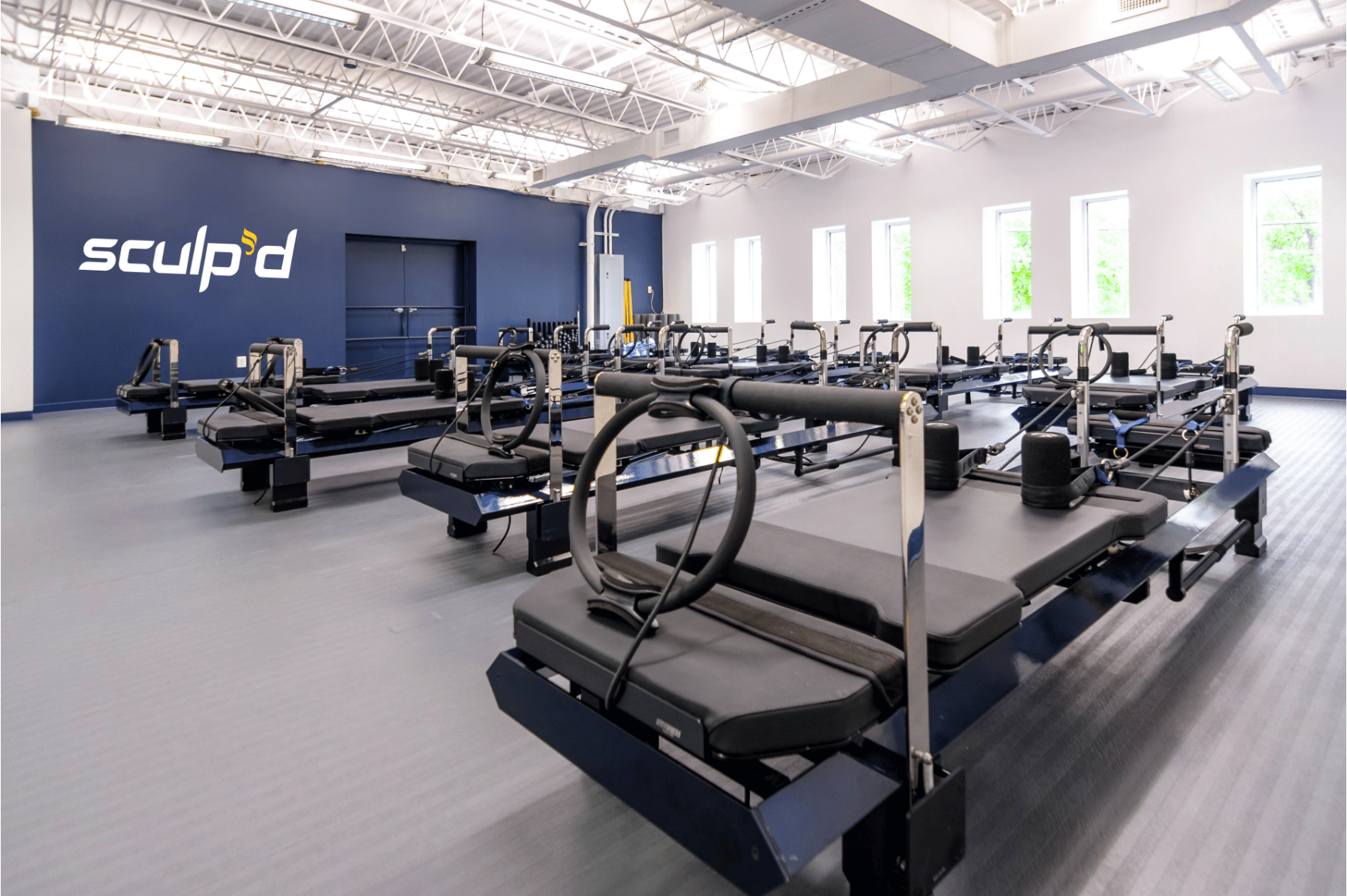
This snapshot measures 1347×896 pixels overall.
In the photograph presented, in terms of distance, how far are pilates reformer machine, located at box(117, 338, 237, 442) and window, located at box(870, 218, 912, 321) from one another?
407 inches

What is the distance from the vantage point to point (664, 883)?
1.45 m

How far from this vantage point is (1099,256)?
1136 centimetres

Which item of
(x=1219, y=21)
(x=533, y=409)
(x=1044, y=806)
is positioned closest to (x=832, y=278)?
(x=1219, y=21)

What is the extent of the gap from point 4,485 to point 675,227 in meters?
13.8

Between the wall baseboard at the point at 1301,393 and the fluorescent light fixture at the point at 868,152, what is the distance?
236 inches

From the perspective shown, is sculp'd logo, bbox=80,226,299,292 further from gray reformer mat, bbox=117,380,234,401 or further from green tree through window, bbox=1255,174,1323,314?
green tree through window, bbox=1255,174,1323,314

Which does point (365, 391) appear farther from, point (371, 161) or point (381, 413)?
point (371, 161)

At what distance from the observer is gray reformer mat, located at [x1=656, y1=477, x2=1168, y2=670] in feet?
4.92

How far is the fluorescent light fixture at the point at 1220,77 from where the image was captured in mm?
7805

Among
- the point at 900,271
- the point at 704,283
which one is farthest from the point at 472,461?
the point at 704,283

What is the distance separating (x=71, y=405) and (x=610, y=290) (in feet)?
29.3

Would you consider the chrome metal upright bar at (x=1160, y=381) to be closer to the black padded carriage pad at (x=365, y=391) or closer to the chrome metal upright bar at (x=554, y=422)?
the chrome metal upright bar at (x=554, y=422)

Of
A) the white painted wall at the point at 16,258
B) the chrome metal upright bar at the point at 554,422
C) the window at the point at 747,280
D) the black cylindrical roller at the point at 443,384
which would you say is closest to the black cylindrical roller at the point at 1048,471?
the chrome metal upright bar at the point at 554,422

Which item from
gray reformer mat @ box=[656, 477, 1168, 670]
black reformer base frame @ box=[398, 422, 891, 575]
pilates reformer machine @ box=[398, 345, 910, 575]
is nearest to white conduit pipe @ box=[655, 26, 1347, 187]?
black reformer base frame @ box=[398, 422, 891, 575]
